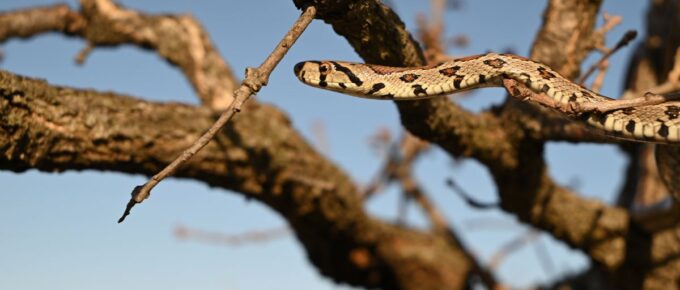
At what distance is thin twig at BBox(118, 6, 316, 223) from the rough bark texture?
0.37 m

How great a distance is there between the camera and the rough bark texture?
4074 millimetres

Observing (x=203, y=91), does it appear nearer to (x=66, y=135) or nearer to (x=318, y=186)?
(x=318, y=186)

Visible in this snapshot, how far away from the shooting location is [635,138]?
331 centimetres

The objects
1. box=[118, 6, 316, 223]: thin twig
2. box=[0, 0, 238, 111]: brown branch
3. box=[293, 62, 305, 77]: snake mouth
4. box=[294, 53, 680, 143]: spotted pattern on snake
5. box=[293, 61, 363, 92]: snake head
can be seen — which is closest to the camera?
box=[118, 6, 316, 223]: thin twig

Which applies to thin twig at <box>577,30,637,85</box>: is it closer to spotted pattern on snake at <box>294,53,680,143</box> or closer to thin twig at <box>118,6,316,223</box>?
spotted pattern on snake at <box>294,53,680,143</box>

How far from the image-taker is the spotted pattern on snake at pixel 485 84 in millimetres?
3314

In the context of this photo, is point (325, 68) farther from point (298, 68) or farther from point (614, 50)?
point (614, 50)

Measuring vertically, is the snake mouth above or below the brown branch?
above

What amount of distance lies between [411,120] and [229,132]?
5.19ft

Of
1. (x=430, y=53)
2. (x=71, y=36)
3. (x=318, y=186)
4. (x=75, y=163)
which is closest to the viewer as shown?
(x=75, y=163)

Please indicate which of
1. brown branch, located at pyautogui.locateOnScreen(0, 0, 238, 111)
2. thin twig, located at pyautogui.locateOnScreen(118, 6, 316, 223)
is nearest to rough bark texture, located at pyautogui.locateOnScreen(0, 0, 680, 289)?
brown branch, located at pyautogui.locateOnScreen(0, 0, 238, 111)

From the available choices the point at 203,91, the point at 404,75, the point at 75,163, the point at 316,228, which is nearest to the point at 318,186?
the point at 316,228

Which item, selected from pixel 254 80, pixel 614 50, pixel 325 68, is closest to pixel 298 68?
pixel 325 68

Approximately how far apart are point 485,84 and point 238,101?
58.1 inches
